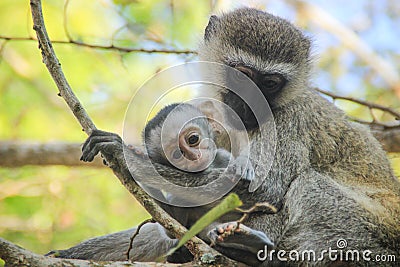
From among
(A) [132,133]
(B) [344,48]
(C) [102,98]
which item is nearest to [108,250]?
(A) [132,133]

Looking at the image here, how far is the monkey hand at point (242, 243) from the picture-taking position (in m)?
4.20

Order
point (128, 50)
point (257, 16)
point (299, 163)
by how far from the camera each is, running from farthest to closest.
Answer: point (128, 50), point (257, 16), point (299, 163)

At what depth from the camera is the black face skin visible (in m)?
5.05

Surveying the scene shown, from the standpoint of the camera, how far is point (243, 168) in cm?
462

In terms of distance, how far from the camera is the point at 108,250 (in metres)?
5.17

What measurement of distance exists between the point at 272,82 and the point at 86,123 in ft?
6.17

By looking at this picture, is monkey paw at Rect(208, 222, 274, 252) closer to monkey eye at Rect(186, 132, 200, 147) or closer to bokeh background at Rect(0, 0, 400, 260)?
monkey eye at Rect(186, 132, 200, 147)

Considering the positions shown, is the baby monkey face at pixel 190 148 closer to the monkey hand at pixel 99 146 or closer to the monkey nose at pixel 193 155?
the monkey nose at pixel 193 155

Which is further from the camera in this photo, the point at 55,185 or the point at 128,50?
the point at 55,185

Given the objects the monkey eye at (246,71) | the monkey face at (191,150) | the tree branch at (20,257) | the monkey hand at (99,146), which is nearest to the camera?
the tree branch at (20,257)

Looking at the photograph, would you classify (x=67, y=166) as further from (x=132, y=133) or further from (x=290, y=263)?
(x=290, y=263)

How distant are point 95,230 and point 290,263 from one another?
10.9ft

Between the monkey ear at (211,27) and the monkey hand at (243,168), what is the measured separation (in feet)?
5.14

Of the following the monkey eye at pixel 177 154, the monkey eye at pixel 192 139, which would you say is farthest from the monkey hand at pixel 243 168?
the monkey eye at pixel 177 154
